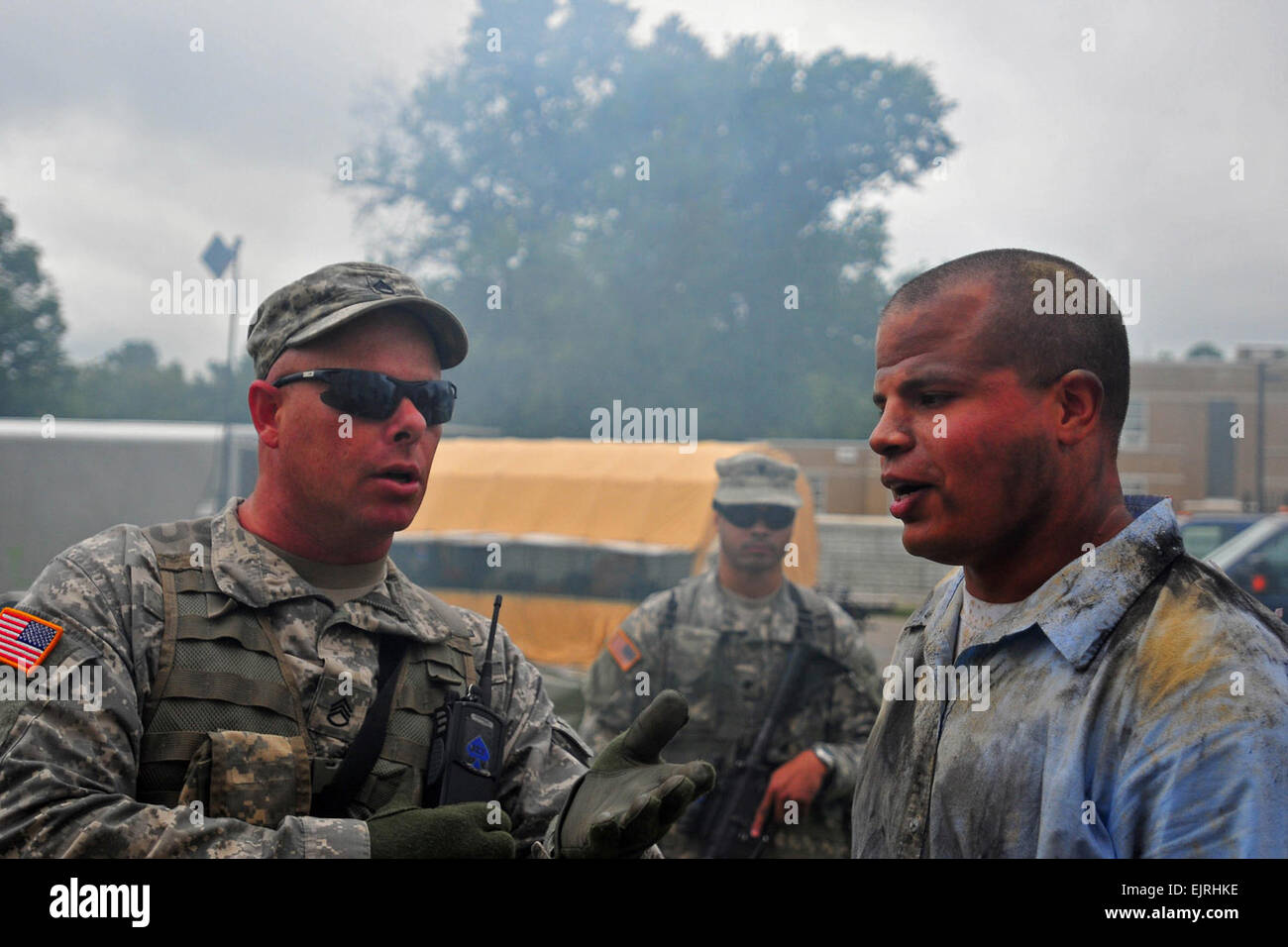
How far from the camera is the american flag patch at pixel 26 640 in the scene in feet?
5.81

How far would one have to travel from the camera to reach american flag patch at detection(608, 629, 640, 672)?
14.8ft

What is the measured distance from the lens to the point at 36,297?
84.2 ft

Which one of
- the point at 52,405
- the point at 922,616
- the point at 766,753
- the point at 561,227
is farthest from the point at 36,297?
the point at 922,616

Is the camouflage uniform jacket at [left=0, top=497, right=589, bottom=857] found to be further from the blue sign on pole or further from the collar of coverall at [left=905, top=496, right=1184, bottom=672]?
the blue sign on pole

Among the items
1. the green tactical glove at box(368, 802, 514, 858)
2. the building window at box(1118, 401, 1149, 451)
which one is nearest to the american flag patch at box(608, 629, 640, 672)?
the green tactical glove at box(368, 802, 514, 858)

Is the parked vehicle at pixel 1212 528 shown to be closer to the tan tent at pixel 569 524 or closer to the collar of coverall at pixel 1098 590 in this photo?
the tan tent at pixel 569 524

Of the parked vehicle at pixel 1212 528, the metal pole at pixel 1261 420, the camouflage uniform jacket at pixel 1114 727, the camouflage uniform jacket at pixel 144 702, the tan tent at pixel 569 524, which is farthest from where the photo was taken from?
the metal pole at pixel 1261 420

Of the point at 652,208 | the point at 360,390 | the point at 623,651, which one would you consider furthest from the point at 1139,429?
the point at 360,390

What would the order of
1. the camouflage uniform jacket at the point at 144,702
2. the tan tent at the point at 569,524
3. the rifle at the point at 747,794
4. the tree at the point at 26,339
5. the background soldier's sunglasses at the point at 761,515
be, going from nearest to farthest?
the camouflage uniform jacket at the point at 144,702 < the rifle at the point at 747,794 < the background soldier's sunglasses at the point at 761,515 < the tan tent at the point at 569,524 < the tree at the point at 26,339

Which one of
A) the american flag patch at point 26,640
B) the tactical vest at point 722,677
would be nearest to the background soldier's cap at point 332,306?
the american flag patch at point 26,640

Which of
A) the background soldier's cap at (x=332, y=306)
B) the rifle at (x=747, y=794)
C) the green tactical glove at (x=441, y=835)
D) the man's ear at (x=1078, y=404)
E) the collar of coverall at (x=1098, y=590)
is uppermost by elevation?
the background soldier's cap at (x=332, y=306)

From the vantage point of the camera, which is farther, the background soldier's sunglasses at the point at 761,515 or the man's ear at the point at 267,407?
the background soldier's sunglasses at the point at 761,515

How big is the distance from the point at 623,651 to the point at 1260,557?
627 cm

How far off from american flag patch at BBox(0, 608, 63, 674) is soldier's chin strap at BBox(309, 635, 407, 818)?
0.53 meters
